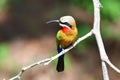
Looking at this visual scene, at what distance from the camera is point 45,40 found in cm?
432

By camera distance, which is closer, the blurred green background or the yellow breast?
the yellow breast

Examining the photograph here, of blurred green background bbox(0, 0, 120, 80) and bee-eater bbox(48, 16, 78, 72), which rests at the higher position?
bee-eater bbox(48, 16, 78, 72)

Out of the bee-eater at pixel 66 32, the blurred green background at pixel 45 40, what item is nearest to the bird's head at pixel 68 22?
the bee-eater at pixel 66 32

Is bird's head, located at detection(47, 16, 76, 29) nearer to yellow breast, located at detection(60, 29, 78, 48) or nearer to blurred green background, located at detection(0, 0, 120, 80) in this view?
yellow breast, located at detection(60, 29, 78, 48)

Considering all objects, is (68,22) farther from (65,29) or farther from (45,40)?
(45,40)

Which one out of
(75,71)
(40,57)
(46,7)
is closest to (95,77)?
(75,71)

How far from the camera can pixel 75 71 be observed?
4164mm

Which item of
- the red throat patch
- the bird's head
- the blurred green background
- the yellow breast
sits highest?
the bird's head

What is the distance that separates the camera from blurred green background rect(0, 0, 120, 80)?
3.96 meters

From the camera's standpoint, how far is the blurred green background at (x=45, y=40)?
3963 millimetres

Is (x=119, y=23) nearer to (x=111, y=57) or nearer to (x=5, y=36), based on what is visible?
(x=111, y=57)

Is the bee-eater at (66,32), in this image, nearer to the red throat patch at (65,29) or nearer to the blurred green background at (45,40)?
the red throat patch at (65,29)

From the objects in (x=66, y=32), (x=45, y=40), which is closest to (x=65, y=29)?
(x=66, y=32)

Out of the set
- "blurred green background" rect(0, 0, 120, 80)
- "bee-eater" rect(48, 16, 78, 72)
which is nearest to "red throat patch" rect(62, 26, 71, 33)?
"bee-eater" rect(48, 16, 78, 72)
